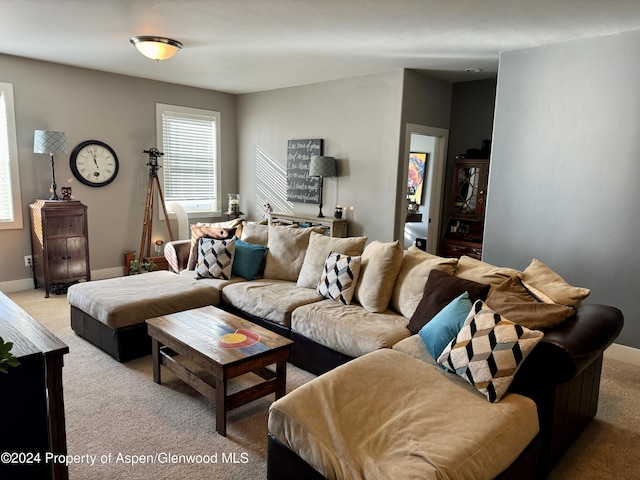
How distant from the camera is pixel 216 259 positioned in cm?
400

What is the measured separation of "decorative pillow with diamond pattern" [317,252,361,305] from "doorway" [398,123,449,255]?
189cm

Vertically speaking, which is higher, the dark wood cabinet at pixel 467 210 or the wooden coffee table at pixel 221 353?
the dark wood cabinet at pixel 467 210

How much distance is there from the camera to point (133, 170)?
5812mm

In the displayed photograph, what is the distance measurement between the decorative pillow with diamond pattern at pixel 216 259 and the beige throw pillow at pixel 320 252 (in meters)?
0.69

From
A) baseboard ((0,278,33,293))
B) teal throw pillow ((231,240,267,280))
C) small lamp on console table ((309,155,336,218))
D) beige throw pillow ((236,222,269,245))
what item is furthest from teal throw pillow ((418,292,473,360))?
baseboard ((0,278,33,293))

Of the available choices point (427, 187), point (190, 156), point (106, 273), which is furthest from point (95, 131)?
point (427, 187)

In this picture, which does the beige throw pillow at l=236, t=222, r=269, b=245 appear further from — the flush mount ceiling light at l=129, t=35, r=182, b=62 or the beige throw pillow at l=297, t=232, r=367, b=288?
the flush mount ceiling light at l=129, t=35, r=182, b=62

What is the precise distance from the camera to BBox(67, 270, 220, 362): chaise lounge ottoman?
10.6 ft

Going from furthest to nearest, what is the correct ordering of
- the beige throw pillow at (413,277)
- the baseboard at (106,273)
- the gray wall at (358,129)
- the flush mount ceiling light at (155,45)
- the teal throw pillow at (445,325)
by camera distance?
the baseboard at (106,273)
the gray wall at (358,129)
the flush mount ceiling light at (155,45)
the beige throw pillow at (413,277)
the teal throw pillow at (445,325)

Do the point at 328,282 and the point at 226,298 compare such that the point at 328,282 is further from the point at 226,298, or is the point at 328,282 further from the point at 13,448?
the point at 13,448

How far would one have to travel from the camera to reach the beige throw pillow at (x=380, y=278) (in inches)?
124

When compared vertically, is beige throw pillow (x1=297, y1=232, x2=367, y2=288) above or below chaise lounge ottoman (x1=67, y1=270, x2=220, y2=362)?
above

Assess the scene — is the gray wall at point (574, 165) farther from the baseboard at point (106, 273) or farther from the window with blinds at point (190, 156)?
the baseboard at point (106, 273)

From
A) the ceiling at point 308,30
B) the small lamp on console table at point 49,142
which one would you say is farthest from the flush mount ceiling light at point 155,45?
the small lamp on console table at point 49,142
